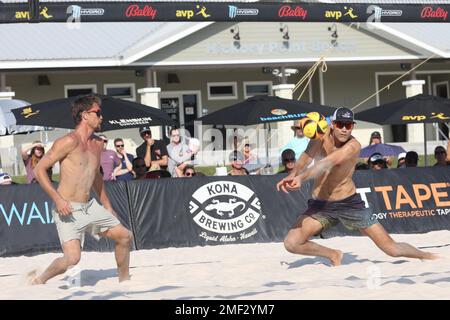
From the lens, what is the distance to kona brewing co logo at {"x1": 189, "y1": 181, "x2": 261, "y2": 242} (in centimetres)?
1218

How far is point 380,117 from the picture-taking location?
1456 centimetres

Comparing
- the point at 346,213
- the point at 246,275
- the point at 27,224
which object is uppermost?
the point at 346,213

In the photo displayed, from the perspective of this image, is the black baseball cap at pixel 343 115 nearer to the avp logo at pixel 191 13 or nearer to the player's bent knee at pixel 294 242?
the player's bent knee at pixel 294 242

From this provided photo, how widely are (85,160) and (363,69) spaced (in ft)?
64.5

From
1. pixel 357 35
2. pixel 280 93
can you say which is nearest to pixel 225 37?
pixel 280 93

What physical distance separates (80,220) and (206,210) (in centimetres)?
422

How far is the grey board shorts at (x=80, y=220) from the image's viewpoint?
808 cm

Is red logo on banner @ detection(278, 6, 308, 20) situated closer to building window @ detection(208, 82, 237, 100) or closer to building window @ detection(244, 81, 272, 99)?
building window @ detection(208, 82, 237, 100)

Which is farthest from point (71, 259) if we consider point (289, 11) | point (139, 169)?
point (289, 11)

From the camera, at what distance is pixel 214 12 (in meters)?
14.1

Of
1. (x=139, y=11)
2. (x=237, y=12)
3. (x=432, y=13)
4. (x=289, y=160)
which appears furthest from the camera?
(x=432, y=13)

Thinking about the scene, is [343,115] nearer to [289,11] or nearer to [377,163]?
[377,163]

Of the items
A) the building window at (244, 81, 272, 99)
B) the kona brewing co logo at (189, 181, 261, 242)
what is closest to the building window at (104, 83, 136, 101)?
the building window at (244, 81, 272, 99)
